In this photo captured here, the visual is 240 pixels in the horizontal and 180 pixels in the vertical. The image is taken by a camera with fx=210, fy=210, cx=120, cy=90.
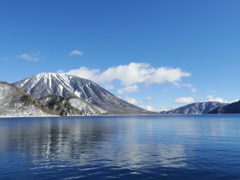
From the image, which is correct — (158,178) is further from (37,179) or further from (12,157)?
(12,157)

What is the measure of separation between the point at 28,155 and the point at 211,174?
2452cm

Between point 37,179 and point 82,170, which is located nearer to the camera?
point 37,179

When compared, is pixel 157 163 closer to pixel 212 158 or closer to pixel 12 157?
pixel 212 158

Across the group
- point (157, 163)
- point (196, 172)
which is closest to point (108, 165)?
point (157, 163)

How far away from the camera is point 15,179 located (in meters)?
19.8

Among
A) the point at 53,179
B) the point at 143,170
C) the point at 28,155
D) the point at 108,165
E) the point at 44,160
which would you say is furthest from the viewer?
the point at 28,155

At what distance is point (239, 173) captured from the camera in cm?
2136

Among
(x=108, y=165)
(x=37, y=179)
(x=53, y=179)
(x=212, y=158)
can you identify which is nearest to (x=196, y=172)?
(x=212, y=158)

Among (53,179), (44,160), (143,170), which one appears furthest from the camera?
(44,160)

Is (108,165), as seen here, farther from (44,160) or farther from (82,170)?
(44,160)

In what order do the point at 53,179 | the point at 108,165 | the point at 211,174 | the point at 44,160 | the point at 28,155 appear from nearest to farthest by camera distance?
the point at 53,179, the point at 211,174, the point at 108,165, the point at 44,160, the point at 28,155

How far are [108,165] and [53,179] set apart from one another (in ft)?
22.7

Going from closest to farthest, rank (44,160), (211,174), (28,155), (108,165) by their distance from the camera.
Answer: (211,174), (108,165), (44,160), (28,155)

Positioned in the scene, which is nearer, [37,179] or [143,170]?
[37,179]
